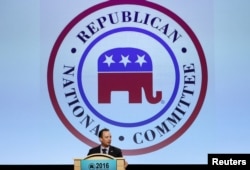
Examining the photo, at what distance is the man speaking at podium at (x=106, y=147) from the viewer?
537 centimetres

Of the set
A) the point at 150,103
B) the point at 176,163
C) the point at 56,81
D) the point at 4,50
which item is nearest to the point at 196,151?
the point at 176,163

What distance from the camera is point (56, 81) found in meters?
6.02

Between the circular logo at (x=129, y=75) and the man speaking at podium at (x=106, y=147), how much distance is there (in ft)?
1.66

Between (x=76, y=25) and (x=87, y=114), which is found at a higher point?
(x=76, y=25)

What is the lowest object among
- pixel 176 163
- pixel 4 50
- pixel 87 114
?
pixel 176 163

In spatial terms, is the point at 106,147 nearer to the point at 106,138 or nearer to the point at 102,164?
the point at 106,138

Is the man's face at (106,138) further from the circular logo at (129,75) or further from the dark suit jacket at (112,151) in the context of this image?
the circular logo at (129,75)

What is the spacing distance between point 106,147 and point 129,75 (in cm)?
91

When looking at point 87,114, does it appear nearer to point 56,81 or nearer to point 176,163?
point 56,81

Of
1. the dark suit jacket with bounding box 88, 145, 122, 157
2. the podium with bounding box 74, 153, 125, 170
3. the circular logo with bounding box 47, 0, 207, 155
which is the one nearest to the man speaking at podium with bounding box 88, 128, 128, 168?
the dark suit jacket with bounding box 88, 145, 122, 157

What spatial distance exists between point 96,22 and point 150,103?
3.32 feet

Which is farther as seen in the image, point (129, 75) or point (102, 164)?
point (129, 75)

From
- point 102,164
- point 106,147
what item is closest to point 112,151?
point 106,147

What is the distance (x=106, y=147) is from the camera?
5438mm
